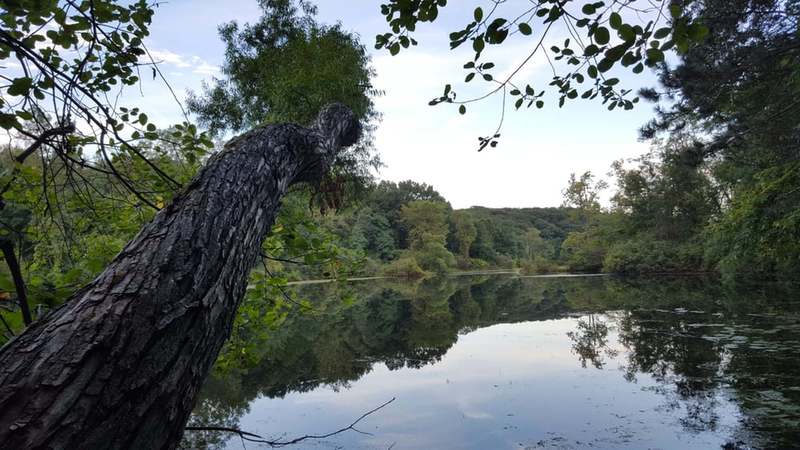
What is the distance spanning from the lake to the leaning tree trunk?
1415 millimetres

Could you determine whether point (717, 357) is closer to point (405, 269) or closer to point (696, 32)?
point (696, 32)

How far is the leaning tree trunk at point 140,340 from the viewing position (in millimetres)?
686

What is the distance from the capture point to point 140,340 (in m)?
0.82

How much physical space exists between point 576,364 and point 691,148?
404 cm

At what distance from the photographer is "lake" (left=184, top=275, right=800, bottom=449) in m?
4.02

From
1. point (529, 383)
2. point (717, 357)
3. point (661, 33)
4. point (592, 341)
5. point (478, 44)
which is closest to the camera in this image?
point (661, 33)

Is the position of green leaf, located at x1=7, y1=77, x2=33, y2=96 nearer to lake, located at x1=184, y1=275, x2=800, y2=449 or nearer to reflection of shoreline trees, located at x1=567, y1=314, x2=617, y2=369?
lake, located at x1=184, y1=275, x2=800, y2=449

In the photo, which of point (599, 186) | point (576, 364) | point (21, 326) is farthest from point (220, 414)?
point (599, 186)

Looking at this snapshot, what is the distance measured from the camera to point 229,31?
22.6 ft

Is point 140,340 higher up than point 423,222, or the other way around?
point 423,222

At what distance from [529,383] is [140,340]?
18.7 ft

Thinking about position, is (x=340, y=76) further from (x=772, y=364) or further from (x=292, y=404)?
(x=772, y=364)

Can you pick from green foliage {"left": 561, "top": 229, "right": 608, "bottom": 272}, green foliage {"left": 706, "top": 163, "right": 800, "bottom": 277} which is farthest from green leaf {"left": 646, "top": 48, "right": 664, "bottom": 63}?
green foliage {"left": 561, "top": 229, "right": 608, "bottom": 272}

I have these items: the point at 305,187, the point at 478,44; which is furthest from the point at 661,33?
the point at 305,187
